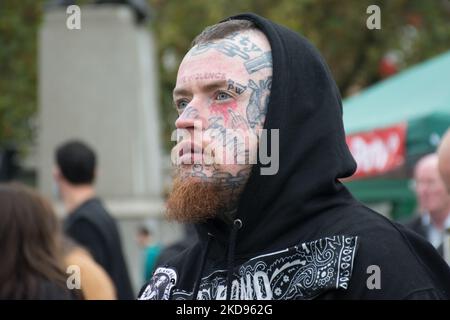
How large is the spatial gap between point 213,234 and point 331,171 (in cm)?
38

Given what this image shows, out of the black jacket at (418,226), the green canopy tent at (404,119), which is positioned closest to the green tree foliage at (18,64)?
the green canopy tent at (404,119)

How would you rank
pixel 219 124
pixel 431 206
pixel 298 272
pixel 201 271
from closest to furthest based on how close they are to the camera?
pixel 298 272 → pixel 219 124 → pixel 201 271 → pixel 431 206

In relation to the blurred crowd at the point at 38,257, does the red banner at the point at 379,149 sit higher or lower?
higher

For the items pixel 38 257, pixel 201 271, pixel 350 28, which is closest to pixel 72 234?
pixel 38 257

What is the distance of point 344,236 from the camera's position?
92.0 inches

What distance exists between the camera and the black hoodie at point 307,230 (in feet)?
7.53

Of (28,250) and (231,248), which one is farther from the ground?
(231,248)

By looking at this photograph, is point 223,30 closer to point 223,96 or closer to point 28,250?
point 223,96

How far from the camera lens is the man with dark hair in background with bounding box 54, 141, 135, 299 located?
5.90 meters

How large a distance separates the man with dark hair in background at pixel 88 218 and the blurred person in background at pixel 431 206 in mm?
2070

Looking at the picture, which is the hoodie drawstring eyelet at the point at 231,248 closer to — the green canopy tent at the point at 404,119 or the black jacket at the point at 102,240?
the black jacket at the point at 102,240

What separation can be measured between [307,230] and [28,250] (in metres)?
1.57

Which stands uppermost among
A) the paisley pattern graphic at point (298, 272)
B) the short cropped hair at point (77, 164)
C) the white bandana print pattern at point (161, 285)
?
the short cropped hair at point (77, 164)

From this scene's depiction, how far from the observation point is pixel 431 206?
22.0 ft
